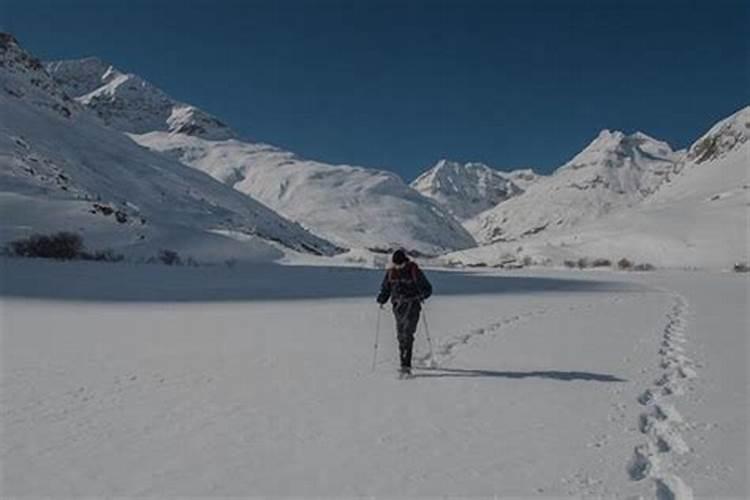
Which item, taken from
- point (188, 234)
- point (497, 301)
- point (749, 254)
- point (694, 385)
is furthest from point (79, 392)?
point (749, 254)

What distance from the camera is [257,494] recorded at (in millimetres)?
6621

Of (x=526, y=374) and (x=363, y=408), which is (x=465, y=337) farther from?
(x=363, y=408)

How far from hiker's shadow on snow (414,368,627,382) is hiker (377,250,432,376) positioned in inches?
32.8

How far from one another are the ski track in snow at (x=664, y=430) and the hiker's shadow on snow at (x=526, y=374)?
930 millimetres

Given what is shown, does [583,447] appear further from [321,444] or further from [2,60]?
[2,60]

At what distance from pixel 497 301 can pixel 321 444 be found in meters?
20.8

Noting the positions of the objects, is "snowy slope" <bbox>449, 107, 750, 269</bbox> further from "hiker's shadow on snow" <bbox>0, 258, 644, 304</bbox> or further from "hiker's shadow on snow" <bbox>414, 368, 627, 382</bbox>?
"hiker's shadow on snow" <bbox>414, 368, 627, 382</bbox>

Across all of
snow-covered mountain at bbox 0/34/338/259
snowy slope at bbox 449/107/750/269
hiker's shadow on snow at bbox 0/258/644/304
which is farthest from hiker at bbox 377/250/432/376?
snowy slope at bbox 449/107/750/269

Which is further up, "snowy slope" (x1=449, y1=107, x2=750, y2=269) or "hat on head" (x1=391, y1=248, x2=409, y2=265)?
"snowy slope" (x1=449, y1=107, x2=750, y2=269)

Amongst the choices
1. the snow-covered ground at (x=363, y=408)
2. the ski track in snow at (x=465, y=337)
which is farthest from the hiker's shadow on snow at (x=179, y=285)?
the ski track in snow at (x=465, y=337)

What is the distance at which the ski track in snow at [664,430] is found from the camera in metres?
6.88

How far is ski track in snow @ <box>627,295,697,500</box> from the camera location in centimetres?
688

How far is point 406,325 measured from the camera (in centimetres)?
1273

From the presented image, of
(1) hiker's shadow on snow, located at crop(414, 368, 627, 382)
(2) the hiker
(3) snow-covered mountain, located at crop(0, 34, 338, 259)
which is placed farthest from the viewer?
(3) snow-covered mountain, located at crop(0, 34, 338, 259)
